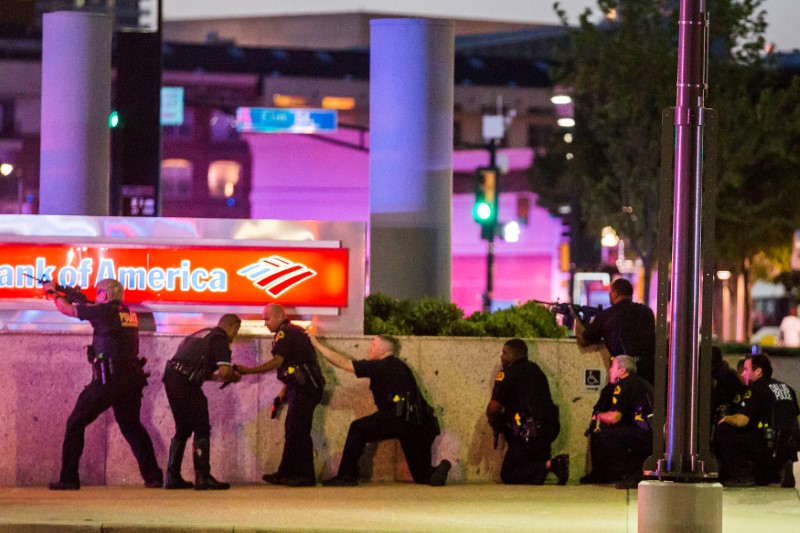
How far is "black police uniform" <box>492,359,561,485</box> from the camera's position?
14344 millimetres

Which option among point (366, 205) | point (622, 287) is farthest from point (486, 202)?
Answer: point (366, 205)

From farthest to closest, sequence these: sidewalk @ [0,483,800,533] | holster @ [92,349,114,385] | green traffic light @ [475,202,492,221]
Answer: green traffic light @ [475,202,492,221] < holster @ [92,349,114,385] < sidewalk @ [0,483,800,533]

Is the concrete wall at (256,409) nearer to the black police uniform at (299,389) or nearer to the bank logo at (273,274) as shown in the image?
the black police uniform at (299,389)

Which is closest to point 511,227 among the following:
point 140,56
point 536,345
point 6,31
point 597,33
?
point 597,33

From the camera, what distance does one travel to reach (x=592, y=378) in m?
15.1

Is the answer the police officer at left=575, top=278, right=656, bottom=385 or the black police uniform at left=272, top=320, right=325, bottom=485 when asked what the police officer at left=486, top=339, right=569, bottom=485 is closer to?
the police officer at left=575, top=278, right=656, bottom=385

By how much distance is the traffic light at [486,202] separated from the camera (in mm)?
30422

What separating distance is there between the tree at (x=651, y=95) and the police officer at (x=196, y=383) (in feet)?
73.4

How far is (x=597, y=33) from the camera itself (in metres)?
35.2

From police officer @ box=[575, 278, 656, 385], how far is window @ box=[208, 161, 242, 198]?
61249mm

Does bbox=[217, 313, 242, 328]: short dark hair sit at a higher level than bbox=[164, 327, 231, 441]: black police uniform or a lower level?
higher

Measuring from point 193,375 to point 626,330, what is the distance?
4.44 meters

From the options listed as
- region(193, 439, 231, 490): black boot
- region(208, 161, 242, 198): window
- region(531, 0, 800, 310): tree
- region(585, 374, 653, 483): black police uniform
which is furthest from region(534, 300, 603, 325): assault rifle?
region(208, 161, 242, 198): window

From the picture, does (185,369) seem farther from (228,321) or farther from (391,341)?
(391,341)
